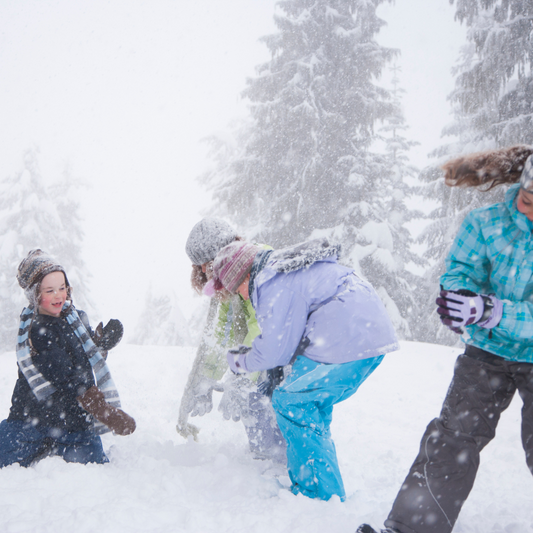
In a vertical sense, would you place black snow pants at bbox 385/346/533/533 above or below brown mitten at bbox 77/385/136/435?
above

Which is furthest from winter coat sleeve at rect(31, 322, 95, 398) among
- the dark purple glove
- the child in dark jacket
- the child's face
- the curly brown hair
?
the curly brown hair

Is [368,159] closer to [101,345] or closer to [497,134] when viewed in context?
[497,134]

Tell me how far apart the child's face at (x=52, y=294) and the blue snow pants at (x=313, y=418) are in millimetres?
1655

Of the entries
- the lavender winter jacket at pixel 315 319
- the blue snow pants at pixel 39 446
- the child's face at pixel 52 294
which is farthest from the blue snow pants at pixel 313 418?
the child's face at pixel 52 294

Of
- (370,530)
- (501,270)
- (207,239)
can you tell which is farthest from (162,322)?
(501,270)

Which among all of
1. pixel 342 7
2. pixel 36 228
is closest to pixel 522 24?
pixel 342 7

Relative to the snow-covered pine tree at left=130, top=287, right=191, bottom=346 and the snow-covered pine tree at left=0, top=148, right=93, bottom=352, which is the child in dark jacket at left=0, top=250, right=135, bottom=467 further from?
the snow-covered pine tree at left=130, top=287, right=191, bottom=346

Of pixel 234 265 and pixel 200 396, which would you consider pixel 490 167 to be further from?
pixel 200 396

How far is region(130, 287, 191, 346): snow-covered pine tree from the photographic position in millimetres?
17344

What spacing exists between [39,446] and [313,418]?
1.78 metres

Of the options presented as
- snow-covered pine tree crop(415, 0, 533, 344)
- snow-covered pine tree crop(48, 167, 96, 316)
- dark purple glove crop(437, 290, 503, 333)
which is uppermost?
snow-covered pine tree crop(415, 0, 533, 344)

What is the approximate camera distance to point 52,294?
271cm

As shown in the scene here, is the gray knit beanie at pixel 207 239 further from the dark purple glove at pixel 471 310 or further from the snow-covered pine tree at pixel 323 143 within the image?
the snow-covered pine tree at pixel 323 143

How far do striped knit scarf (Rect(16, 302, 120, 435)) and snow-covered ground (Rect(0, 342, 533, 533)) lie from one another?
40 cm
